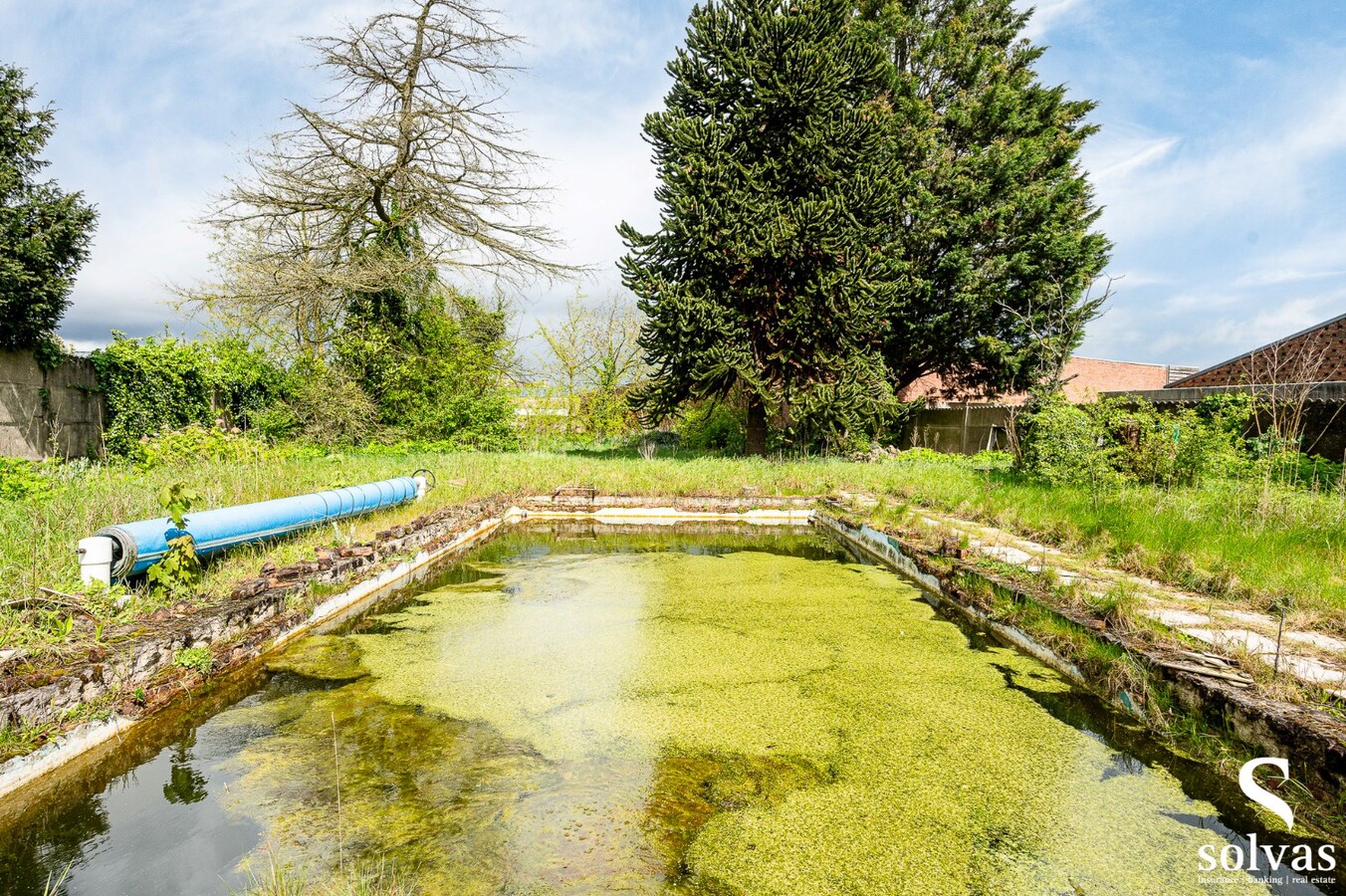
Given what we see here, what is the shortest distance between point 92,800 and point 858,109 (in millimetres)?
11778

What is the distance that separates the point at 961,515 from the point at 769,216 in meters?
5.90

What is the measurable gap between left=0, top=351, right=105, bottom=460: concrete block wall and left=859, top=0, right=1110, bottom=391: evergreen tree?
1169cm

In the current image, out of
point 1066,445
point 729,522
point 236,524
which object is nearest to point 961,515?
point 1066,445

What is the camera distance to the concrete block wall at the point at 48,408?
22.7ft

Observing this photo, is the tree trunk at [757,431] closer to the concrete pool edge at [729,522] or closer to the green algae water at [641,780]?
the concrete pool edge at [729,522]

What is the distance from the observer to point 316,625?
3.44m

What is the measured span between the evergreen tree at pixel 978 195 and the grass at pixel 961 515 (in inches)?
241

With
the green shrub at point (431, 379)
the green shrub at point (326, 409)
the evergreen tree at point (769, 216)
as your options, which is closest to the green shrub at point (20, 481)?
the green shrub at point (326, 409)

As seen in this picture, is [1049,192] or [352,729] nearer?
[352,729]

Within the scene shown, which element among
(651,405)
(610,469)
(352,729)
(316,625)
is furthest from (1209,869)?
(651,405)

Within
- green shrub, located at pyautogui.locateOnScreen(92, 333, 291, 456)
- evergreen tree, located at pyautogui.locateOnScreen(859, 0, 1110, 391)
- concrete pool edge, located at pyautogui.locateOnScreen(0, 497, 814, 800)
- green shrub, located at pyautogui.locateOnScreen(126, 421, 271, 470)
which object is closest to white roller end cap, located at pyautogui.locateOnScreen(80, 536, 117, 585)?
concrete pool edge, located at pyautogui.locateOnScreen(0, 497, 814, 800)

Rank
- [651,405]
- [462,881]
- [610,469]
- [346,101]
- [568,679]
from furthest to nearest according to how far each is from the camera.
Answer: [651,405], [346,101], [610,469], [568,679], [462,881]

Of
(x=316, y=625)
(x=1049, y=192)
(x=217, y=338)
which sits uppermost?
(x=1049, y=192)

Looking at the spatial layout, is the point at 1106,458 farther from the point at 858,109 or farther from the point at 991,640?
the point at 858,109
